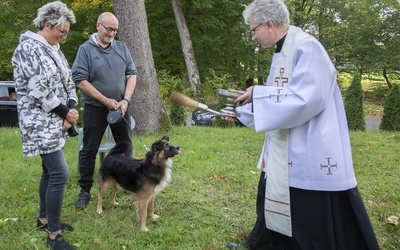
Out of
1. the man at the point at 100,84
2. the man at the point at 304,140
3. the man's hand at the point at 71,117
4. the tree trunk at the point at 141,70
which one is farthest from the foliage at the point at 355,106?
the man's hand at the point at 71,117

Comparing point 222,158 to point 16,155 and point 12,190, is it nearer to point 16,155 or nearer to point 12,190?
point 12,190

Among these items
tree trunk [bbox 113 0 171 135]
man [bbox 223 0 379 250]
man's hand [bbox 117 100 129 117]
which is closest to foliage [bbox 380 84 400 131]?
tree trunk [bbox 113 0 171 135]

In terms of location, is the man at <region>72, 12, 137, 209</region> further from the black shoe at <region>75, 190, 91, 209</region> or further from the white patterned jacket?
the white patterned jacket

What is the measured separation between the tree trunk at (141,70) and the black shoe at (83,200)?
13.3 feet

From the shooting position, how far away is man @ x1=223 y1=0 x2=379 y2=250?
219 cm

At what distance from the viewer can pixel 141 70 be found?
8414mm

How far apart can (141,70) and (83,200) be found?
4657 millimetres

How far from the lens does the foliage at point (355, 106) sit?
10.5 m

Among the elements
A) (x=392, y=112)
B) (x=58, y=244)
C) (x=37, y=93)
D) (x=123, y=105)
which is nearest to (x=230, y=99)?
(x=37, y=93)

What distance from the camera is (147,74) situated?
8477mm

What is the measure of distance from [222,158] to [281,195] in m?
3.93

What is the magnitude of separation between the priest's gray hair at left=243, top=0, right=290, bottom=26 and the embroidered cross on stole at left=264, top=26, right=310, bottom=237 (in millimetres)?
101

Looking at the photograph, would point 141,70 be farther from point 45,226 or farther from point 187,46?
point 187,46

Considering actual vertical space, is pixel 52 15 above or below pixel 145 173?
above
